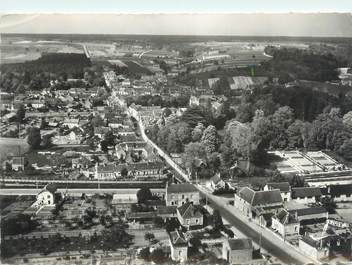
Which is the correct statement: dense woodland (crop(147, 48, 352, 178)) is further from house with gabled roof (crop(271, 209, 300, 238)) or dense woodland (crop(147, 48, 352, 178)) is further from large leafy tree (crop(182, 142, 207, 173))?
house with gabled roof (crop(271, 209, 300, 238))

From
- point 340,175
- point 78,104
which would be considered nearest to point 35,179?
point 78,104

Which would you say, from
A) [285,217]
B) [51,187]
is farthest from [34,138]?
[285,217]

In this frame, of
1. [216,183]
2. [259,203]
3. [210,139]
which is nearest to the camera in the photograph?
[259,203]

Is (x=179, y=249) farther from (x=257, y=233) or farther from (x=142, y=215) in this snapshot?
(x=257, y=233)

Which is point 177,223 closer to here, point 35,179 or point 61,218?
point 61,218

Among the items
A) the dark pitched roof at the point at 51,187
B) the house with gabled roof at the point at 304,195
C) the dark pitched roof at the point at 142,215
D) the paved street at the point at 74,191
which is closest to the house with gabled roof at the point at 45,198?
the dark pitched roof at the point at 51,187

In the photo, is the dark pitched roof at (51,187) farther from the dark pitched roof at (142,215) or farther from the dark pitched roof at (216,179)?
the dark pitched roof at (216,179)
